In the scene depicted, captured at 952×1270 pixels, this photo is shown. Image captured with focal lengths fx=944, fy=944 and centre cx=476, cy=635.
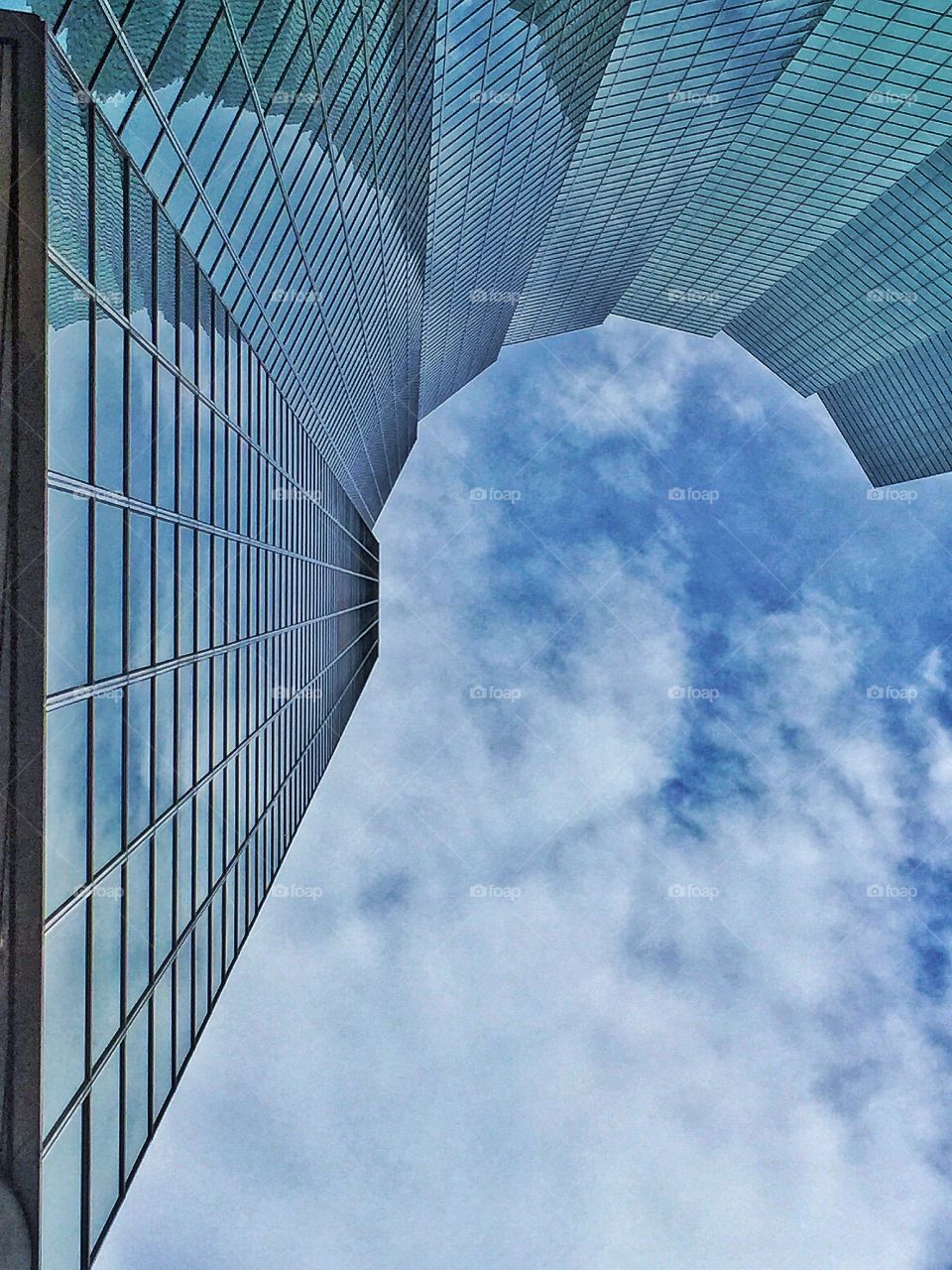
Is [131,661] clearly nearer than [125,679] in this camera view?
No

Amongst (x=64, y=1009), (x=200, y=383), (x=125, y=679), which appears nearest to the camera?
(x=64, y=1009)

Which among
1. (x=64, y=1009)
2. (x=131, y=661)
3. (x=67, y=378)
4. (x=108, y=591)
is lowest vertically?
(x=64, y=1009)

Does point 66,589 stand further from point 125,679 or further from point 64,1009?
point 64,1009

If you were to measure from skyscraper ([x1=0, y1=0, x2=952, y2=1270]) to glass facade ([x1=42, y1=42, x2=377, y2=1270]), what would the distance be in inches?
3.8

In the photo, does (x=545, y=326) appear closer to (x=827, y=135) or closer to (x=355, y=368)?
(x=827, y=135)

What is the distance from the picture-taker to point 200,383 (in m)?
22.1

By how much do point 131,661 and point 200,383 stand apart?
8.54 m

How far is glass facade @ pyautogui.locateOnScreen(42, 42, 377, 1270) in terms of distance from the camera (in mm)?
12688

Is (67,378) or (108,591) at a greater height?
(67,378)

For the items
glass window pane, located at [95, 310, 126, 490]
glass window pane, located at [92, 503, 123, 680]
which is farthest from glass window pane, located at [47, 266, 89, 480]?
glass window pane, located at [92, 503, 123, 680]

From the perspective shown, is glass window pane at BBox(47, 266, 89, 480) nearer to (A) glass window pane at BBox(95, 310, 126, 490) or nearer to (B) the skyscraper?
(B) the skyscraper

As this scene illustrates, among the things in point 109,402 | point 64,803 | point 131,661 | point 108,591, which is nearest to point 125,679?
point 131,661

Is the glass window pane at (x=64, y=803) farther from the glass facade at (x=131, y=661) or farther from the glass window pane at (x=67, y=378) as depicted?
the glass window pane at (x=67, y=378)

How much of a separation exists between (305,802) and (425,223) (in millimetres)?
39432
